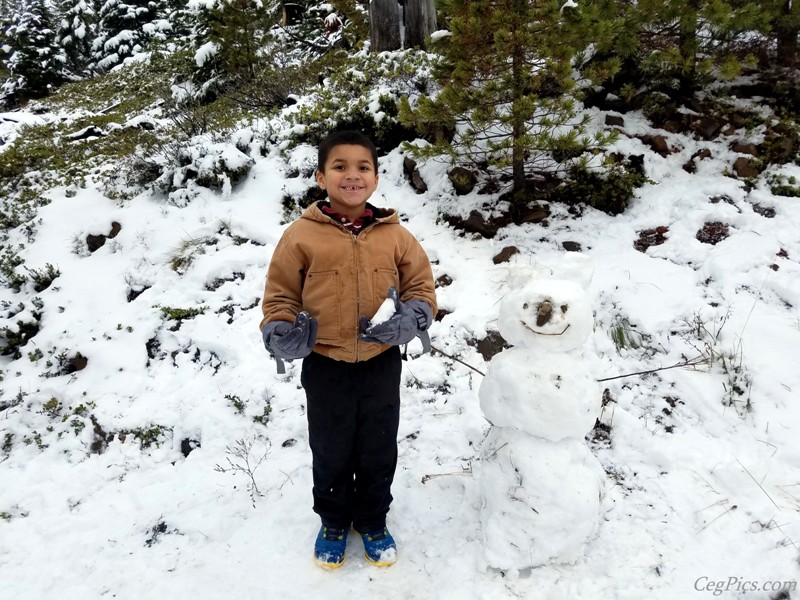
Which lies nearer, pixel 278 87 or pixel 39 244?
pixel 39 244

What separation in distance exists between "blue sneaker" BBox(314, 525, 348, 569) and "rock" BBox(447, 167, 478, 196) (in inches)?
148

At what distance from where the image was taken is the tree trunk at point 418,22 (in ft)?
24.1

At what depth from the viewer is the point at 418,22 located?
7.44 m

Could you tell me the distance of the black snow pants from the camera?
80.1 inches

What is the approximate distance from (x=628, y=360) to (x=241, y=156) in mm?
5214

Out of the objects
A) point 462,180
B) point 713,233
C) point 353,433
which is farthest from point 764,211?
point 353,433

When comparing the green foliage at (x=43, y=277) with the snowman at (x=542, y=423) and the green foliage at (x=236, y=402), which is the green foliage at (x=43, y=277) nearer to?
the green foliage at (x=236, y=402)

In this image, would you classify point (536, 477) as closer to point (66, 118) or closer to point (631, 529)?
point (631, 529)

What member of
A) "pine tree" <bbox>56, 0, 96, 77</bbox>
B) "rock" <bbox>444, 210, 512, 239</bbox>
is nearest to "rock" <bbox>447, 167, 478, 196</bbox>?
"rock" <bbox>444, 210, 512, 239</bbox>

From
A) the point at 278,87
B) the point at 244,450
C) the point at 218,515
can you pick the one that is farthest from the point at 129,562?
the point at 278,87

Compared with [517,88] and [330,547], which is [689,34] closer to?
[517,88]

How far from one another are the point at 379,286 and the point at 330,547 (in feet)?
4.52

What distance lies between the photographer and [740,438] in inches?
104

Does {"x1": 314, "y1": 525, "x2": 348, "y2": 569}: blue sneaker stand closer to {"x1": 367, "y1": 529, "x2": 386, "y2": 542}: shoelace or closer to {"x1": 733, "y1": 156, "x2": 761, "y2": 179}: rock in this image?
{"x1": 367, "y1": 529, "x2": 386, "y2": 542}: shoelace
